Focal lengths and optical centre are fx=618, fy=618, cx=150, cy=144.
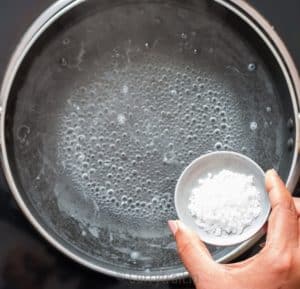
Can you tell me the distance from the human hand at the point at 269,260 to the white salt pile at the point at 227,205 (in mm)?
43

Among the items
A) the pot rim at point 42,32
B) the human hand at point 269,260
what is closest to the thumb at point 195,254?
the human hand at point 269,260

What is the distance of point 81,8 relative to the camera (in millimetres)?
675

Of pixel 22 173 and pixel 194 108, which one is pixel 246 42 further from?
pixel 22 173

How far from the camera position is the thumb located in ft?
1.84

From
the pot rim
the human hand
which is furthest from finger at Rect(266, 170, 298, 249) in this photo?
the pot rim

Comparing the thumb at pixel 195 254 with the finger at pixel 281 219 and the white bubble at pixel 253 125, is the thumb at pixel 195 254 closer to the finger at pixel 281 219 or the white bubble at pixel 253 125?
the finger at pixel 281 219

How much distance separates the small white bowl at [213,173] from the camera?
61 centimetres

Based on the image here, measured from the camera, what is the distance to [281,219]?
552 mm

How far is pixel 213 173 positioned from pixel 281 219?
11 centimetres

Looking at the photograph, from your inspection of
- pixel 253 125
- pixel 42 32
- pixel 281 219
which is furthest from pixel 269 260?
pixel 42 32

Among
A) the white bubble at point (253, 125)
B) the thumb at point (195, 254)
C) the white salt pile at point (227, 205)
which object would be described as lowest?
the thumb at point (195, 254)

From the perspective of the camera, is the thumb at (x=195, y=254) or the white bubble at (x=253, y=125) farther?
the white bubble at (x=253, y=125)

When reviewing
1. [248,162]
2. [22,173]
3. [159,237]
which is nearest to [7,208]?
[22,173]

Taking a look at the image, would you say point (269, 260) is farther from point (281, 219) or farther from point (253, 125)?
point (253, 125)
